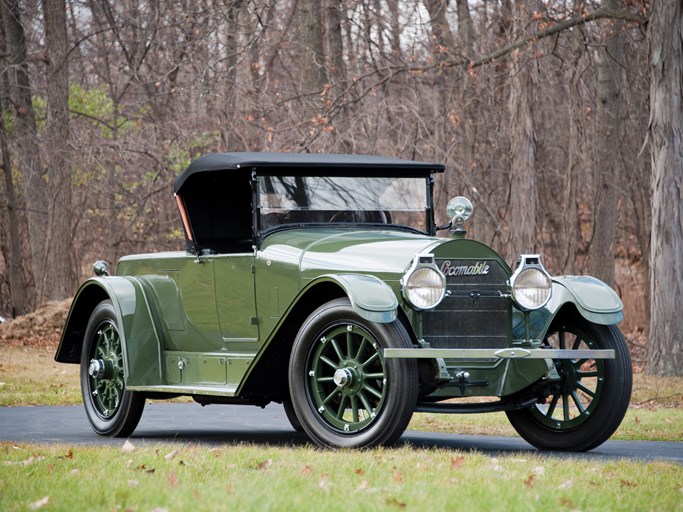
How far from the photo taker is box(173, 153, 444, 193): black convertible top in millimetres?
8922

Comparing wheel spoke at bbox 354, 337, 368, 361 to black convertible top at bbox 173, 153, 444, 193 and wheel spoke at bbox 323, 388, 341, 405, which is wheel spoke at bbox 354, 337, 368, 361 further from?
black convertible top at bbox 173, 153, 444, 193

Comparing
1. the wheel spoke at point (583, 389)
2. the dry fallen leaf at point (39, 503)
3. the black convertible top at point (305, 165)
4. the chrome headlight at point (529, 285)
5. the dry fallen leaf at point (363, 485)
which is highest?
the black convertible top at point (305, 165)

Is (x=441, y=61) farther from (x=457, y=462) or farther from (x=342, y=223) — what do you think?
(x=457, y=462)

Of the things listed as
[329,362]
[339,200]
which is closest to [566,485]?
[329,362]

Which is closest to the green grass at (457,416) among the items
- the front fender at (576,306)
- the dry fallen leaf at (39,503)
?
the front fender at (576,306)

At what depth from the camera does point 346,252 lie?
318 inches

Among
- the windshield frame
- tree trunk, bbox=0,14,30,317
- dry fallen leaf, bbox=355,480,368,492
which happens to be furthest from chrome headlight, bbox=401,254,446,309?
tree trunk, bbox=0,14,30,317

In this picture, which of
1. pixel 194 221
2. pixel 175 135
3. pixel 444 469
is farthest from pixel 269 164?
pixel 175 135

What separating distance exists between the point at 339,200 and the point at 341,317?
6.18 ft

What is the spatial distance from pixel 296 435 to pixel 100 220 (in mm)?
22129

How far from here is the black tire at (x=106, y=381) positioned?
9.33m

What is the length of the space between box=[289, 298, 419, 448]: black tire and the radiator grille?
51 cm

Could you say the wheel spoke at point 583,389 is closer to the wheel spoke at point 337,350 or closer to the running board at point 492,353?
the running board at point 492,353

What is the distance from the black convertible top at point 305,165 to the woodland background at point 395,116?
692cm
